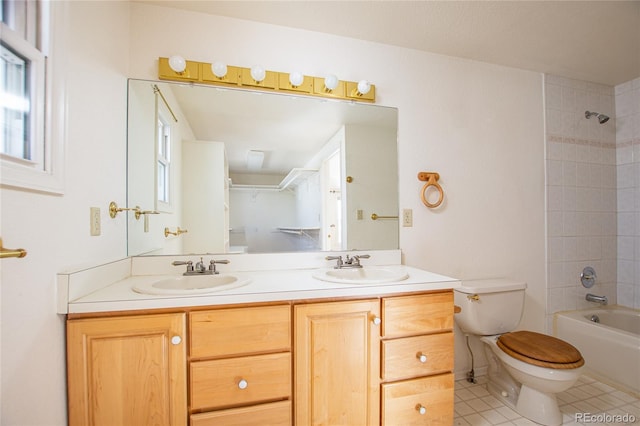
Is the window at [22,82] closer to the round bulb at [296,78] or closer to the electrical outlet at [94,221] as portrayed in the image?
the electrical outlet at [94,221]

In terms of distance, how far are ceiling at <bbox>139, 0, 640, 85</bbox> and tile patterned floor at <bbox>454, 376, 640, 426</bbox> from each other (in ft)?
7.33

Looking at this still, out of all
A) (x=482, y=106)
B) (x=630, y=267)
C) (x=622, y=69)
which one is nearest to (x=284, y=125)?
(x=482, y=106)

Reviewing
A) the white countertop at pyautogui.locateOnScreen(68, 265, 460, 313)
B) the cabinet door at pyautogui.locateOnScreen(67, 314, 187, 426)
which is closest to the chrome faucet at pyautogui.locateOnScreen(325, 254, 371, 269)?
the white countertop at pyautogui.locateOnScreen(68, 265, 460, 313)

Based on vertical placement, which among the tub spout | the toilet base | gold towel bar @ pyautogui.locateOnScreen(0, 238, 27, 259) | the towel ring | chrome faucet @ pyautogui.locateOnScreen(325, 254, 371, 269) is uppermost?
the towel ring

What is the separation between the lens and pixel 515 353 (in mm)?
1462

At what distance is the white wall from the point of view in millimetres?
765

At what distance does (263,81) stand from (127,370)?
1.45 metres

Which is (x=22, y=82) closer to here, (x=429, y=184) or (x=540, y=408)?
(x=429, y=184)

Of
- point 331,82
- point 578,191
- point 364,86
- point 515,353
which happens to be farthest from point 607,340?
point 331,82

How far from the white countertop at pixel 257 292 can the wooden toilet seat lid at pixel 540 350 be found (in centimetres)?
64

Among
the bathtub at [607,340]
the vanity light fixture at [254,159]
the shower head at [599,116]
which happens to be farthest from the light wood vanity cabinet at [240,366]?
the shower head at [599,116]

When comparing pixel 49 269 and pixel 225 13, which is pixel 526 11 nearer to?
pixel 225 13

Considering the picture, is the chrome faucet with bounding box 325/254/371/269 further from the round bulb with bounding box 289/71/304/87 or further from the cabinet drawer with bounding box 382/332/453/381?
the round bulb with bounding box 289/71/304/87

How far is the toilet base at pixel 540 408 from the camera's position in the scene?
1444 millimetres
